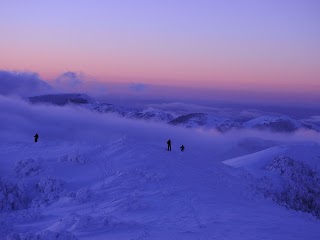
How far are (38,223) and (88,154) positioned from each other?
15280 millimetres

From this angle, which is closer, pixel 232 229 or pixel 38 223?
pixel 232 229

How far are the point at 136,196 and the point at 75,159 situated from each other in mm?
11789

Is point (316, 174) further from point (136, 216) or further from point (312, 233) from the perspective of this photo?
point (136, 216)

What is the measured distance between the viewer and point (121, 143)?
4197 cm

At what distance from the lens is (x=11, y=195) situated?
29984 mm

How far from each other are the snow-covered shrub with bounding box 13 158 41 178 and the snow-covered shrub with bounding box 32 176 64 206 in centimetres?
242

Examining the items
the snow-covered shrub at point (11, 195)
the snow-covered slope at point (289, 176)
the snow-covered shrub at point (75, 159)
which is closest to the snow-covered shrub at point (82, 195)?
the snow-covered shrub at point (11, 195)

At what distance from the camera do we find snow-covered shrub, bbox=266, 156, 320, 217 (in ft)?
126

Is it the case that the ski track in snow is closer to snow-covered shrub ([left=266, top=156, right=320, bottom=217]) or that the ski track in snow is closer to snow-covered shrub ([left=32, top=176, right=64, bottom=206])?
snow-covered shrub ([left=32, top=176, right=64, bottom=206])

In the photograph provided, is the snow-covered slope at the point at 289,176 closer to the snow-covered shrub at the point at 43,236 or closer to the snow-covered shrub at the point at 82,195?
the snow-covered shrub at the point at 82,195

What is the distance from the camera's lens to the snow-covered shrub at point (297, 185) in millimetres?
38469

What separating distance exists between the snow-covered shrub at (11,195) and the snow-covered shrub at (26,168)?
2.46 meters

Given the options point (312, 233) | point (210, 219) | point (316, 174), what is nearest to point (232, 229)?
point (210, 219)

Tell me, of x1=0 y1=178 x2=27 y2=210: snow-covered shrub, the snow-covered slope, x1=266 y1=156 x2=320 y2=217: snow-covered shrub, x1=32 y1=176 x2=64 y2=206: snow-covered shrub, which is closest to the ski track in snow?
x1=32 y1=176 x2=64 y2=206: snow-covered shrub
